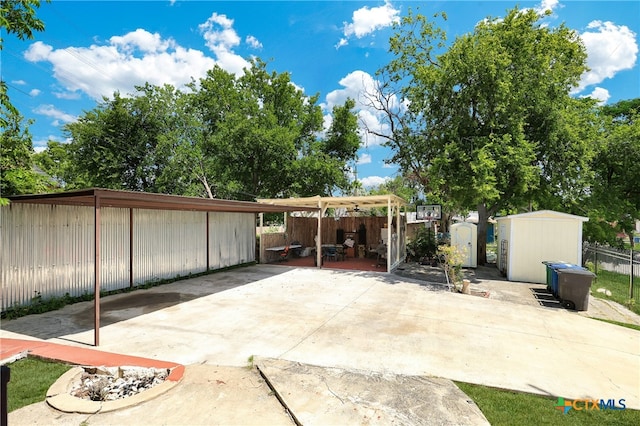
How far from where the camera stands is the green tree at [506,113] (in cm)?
1062

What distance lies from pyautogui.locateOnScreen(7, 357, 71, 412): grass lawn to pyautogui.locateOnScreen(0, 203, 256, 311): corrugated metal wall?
323cm

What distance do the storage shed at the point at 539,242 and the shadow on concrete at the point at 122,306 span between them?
809 cm

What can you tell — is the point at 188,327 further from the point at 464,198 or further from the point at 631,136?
the point at 631,136

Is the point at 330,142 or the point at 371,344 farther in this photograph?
the point at 330,142

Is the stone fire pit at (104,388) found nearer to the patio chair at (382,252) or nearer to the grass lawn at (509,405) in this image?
the grass lawn at (509,405)

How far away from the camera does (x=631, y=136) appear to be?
12711mm

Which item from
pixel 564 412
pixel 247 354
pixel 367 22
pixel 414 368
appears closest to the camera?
pixel 564 412

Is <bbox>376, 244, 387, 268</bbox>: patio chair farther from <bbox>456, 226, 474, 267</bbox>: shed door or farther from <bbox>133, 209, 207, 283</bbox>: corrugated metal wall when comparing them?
<bbox>133, 209, 207, 283</bbox>: corrugated metal wall

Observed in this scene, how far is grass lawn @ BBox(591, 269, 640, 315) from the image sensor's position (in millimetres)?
8176

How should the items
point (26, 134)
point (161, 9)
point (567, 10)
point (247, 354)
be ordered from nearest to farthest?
point (247, 354)
point (26, 134)
point (567, 10)
point (161, 9)

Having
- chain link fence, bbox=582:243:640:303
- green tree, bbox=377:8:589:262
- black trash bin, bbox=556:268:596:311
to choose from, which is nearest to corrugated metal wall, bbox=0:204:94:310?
green tree, bbox=377:8:589:262

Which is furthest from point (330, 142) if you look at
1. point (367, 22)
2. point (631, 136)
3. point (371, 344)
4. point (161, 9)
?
point (371, 344)

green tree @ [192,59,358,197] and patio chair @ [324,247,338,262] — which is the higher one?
green tree @ [192,59,358,197]

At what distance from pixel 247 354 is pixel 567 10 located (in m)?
15.9
